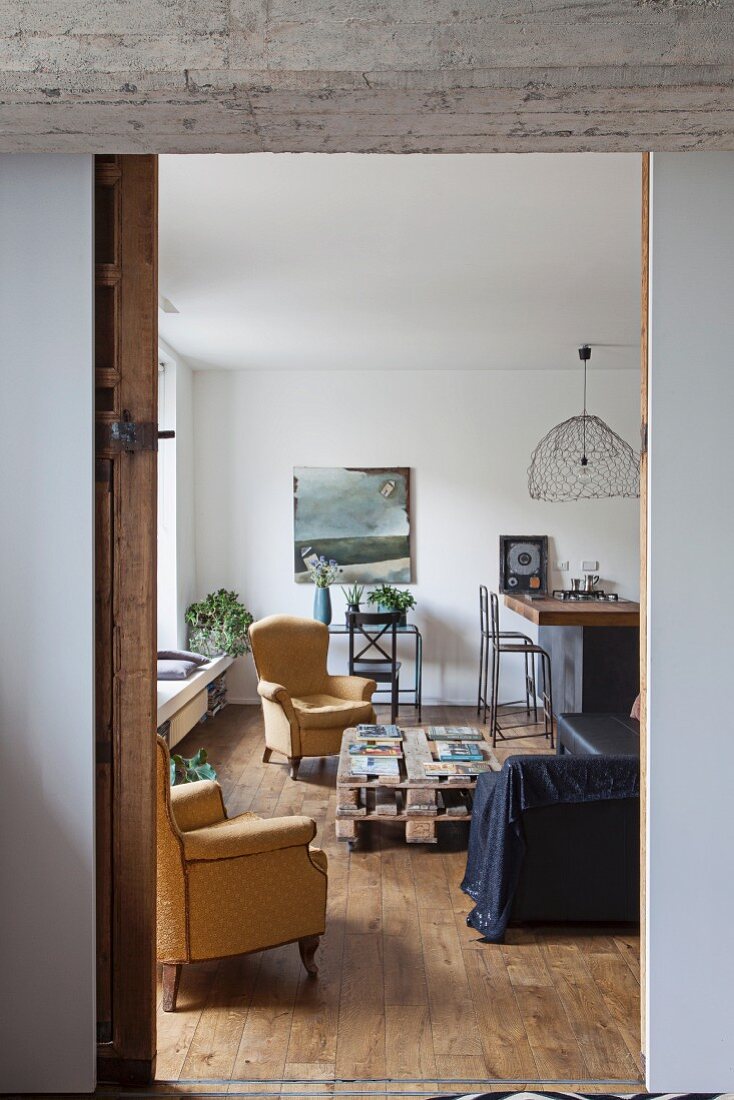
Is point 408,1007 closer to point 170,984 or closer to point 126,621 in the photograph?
point 170,984

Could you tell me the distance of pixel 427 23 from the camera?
69.2 inches

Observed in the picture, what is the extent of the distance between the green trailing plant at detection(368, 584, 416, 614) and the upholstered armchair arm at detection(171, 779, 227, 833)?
4.05 m

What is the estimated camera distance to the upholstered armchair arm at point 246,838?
113 inches

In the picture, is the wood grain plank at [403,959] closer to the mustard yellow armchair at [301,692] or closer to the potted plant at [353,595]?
the mustard yellow armchair at [301,692]

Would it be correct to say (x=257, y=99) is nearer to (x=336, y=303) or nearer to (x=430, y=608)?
(x=336, y=303)

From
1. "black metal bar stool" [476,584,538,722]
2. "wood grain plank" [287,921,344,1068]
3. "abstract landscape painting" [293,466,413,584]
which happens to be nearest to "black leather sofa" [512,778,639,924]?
"wood grain plank" [287,921,344,1068]

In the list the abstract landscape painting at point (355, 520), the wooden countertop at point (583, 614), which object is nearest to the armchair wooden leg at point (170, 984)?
the wooden countertop at point (583, 614)

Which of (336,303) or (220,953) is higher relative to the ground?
(336,303)

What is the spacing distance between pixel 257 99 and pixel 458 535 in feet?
19.9

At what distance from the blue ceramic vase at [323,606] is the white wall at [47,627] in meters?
5.08

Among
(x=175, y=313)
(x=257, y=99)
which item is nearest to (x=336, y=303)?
(x=175, y=313)

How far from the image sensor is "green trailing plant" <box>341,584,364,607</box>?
7.52m

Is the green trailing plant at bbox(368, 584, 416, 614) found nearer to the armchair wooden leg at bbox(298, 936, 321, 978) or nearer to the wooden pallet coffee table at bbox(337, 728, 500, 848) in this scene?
the wooden pallet coffee table at bbox(337, 728, 500, 848)

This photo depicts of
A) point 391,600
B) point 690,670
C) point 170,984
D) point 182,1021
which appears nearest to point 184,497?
point 391,600
